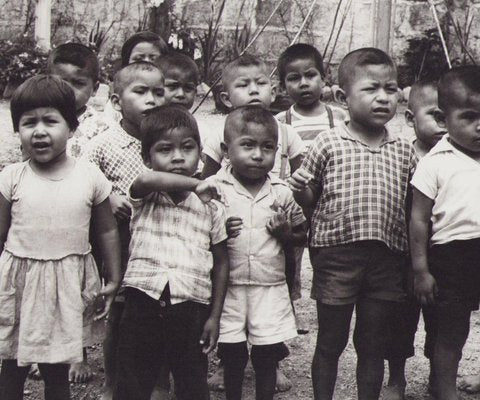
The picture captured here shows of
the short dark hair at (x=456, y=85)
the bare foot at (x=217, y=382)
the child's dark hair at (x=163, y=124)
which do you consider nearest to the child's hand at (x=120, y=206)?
the child's dark hair at (x=163, y=124)

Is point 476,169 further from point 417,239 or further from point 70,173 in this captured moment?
point 70,173

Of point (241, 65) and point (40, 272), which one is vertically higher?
point (241, 65)

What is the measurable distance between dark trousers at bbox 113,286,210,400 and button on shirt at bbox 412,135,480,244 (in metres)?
1.01

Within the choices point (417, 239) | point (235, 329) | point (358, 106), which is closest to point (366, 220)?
point (417, 239)

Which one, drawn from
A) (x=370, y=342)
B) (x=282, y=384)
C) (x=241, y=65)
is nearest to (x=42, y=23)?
(x=241, y=65)

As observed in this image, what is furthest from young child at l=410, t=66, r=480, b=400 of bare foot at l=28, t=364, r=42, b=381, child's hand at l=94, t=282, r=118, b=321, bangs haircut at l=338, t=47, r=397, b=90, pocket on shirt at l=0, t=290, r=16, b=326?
bare foot at l=28, t=364, r=42, b=381

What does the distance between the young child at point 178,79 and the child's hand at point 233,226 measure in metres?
0.97

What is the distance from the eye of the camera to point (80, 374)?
3715 mm

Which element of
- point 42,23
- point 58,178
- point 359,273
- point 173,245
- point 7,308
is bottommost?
point 7,308

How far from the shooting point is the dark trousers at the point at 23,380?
296cm

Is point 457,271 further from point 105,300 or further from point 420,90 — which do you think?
point 105,300

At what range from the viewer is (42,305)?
2.85m

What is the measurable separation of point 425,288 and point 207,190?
38.8 inches

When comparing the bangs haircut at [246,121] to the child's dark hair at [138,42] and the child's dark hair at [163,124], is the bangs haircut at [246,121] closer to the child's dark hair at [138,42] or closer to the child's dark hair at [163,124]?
the child's dark hair at [163,124]
